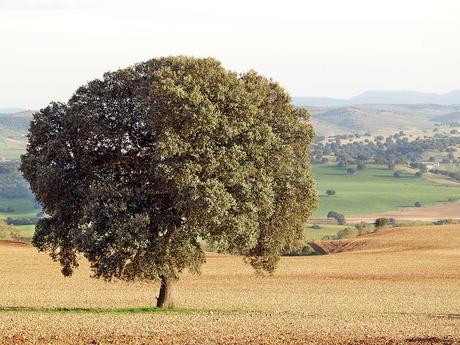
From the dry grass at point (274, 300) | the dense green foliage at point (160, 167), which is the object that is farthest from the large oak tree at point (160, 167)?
the dry grass at point (274, 300)

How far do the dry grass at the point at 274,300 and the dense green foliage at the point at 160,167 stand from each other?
3.76 m

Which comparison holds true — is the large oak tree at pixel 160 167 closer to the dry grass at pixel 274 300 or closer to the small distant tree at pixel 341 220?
the dry grass at pixel 274 300

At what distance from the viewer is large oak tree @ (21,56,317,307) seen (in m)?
40.1

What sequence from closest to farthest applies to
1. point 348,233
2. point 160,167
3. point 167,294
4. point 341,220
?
point 160,167
point 167,294
point 348,233
point 341,220

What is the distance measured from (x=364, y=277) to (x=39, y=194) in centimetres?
3643

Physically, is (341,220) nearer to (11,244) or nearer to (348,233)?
(348,233)

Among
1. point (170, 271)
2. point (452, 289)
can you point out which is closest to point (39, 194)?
point (170, 271)

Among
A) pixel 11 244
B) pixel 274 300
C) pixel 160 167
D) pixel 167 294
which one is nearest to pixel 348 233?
pixel 11 244

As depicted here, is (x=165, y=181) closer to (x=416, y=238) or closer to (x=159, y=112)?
(x=159, y=112)

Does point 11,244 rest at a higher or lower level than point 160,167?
lower

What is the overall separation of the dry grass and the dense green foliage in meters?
3.76

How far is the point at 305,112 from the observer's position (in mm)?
46312

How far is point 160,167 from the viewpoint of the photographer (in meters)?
39.7

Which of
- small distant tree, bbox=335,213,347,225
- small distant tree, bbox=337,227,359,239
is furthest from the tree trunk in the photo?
small distant tree, bbox=335,213,347,225
